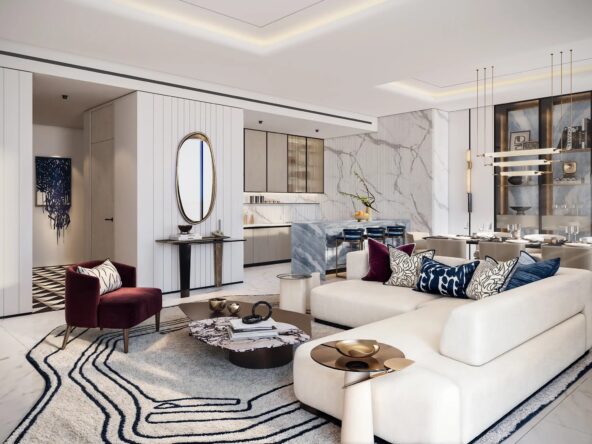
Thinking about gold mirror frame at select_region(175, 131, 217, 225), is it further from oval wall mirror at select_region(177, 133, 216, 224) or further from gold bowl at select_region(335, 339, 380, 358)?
gold bowl at select_region(335, 339, 380, 358)

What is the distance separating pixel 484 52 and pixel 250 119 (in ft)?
12.4

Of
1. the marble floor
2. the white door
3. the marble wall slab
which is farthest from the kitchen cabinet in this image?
the marble floor

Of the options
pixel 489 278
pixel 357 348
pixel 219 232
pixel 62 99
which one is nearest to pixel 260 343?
pixel 357 348

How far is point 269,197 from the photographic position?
9.38m

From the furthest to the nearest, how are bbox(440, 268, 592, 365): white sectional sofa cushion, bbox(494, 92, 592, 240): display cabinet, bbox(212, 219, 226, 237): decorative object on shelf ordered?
bbox(494, 92, 592, 240): display cabinet → bbox(212, 219, 226, 237): decorative object on shelf → bbox(440, 268, 592, 365): white sectional sofa cushion

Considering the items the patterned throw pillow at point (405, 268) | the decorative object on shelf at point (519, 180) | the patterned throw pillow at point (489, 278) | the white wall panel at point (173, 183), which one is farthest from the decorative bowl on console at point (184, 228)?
the decorative object on shelf at point (519, 180)

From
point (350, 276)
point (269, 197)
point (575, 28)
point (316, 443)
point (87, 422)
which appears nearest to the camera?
point (316, 443)

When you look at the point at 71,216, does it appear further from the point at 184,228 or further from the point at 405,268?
the point at 405,268

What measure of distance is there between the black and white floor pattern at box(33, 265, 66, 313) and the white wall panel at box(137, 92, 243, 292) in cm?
102

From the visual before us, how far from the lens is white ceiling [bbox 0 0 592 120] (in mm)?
4012

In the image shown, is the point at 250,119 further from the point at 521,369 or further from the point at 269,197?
the point at 521,369

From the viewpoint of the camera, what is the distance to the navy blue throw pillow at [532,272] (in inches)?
125

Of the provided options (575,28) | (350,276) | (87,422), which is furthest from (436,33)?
(87,422)

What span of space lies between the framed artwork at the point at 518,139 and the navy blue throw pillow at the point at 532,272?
482 cm
